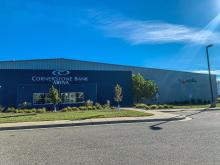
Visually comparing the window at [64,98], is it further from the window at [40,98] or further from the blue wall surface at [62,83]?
the blue wall surface at [62,83]

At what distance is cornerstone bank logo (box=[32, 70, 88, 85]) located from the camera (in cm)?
3722

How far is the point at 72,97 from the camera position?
38.1 meters

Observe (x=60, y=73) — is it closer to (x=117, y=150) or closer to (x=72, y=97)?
(x=72, y=97)

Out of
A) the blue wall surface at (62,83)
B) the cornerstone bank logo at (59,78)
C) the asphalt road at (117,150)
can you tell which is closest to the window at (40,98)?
the blue wall surface at (62,83)

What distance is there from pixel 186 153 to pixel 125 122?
29.7ft

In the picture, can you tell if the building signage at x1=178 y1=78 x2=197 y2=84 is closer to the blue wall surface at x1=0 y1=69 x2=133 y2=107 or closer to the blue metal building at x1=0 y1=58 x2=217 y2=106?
the blue metal building at x1=0 y1=58 x2=217 y2=106

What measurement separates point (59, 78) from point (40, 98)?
3689 millimetres

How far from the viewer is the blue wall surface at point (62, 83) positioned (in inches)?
1391

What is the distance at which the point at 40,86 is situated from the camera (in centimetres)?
3703

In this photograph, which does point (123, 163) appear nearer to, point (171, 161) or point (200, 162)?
point (171, 161)

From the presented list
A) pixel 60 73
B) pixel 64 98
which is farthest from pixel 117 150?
pixel 60 73

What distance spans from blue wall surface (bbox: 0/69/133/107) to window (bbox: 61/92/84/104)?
54 centimetres

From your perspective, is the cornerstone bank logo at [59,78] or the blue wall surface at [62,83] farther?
the cornerstone bank logo at [59,78]

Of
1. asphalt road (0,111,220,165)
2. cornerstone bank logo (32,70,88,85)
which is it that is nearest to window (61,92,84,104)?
cornerstone bank logo (32,70,88,85)
